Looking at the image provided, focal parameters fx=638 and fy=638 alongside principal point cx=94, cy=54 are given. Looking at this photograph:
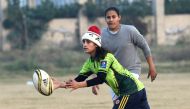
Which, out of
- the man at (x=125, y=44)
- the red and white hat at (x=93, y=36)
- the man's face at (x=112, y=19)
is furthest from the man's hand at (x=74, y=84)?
the man at (x=125, y=44)

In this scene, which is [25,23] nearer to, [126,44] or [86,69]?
[126,44]

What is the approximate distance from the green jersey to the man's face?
100 cm

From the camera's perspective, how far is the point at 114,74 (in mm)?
8023

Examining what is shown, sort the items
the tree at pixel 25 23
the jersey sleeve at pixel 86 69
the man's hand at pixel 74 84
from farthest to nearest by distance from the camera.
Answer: the tree at pixel 25 23
the jersey sleeve at pixel 86 69
the man's hand at pixel 74 84

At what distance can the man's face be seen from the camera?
8.91 metres

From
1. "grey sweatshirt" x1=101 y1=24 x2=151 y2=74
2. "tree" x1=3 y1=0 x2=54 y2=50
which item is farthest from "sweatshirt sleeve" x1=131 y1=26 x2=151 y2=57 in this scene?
"tree" x1=3 y1=0 x2=54 y2=50

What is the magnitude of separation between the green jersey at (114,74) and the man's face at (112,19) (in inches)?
39.5

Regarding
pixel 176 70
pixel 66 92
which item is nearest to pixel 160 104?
pixel 66 92

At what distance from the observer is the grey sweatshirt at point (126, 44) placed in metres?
9.56

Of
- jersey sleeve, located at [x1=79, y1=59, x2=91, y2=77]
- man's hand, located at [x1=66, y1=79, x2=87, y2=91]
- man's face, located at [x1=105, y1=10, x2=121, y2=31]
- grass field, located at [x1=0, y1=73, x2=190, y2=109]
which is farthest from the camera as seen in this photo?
grass field, located at [x1=0, y1=73, x2=190, y2=109]

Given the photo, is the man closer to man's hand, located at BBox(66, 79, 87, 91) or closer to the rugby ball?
man's hand, located at BBox(66, 79, 87, 91)

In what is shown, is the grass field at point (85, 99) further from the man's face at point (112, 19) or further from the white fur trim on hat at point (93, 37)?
the white fur trim on hat at point (93, 37)

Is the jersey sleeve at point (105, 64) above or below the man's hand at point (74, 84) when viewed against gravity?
above

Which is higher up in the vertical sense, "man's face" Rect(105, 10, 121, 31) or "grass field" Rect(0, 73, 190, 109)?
"man's face" Rect(105, 10, 121, 31)
